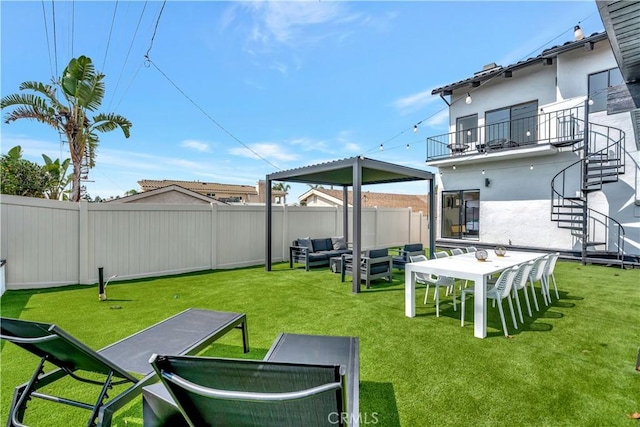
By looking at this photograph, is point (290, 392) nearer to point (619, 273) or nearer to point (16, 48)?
point (619, 273)

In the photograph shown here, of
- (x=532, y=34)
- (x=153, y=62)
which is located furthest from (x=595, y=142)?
(x=153, y=62)

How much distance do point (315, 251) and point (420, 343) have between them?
19.6 ft

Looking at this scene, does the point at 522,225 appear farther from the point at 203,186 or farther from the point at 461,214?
the point at 203,186

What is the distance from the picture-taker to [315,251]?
31.7 feet

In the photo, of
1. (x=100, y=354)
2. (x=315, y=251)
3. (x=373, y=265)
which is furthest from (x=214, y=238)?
(x=100, y=354)

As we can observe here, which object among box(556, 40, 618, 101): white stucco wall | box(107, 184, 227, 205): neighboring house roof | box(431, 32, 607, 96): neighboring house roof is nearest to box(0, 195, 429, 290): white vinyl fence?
box(107, 184, 227, 205): neighboring house roof

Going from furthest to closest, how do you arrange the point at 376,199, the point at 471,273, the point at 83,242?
Result: 1. the point at 376,199
2. the point at 83,242
3. the point at 471,273

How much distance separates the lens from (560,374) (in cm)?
313

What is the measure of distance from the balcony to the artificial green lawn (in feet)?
16.8

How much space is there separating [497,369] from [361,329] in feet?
5.64

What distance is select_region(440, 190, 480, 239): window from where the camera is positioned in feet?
41.4

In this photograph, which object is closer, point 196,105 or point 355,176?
point 355,176

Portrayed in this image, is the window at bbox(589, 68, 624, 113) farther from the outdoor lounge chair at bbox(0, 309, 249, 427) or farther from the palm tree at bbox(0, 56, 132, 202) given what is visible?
the palm tree at bbox(0, 56, 132, 202)

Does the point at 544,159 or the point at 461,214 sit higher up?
the point at 544,159
